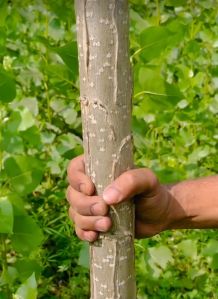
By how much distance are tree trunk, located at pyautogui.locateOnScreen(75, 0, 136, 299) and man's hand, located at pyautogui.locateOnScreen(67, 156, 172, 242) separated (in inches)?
0.5

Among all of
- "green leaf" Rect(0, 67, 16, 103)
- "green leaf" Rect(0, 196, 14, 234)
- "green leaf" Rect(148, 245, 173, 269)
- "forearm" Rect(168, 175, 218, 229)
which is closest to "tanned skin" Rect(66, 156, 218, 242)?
"forearm" Rect(168, 175, 218, 229)

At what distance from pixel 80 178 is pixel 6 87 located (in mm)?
298

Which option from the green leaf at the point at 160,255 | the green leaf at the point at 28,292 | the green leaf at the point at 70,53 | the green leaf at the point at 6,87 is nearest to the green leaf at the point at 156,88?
the green leaf at the point at 70,53

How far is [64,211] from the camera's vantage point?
184cm

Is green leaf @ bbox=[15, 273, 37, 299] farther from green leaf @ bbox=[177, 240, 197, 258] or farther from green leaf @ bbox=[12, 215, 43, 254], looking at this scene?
green leaf @ bbox=[177, 240, 197, 258]

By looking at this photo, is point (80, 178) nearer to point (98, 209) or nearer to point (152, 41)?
point (98, 209)

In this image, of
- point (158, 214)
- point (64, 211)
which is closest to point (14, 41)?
point (64, 211)

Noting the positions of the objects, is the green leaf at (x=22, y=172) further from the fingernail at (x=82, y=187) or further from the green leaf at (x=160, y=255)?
the green leaf at (x=160, y=255)

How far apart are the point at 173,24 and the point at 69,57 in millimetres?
189

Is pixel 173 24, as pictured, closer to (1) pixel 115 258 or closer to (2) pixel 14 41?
(1) pixel 115 258

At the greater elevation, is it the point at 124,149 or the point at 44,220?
the point at 124,149

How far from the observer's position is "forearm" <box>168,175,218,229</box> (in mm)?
1056

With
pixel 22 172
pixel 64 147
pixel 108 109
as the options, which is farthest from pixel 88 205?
pixel 64 147

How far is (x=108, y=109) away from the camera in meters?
0.85
